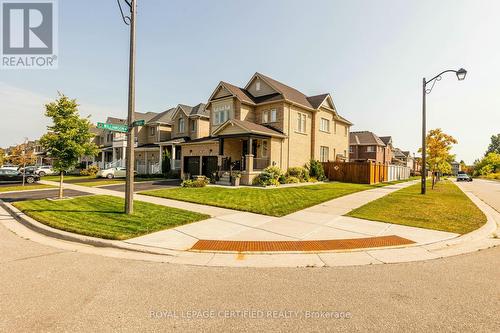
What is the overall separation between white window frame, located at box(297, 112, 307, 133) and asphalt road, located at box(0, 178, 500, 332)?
823 inches

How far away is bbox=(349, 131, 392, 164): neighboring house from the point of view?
4925 cm

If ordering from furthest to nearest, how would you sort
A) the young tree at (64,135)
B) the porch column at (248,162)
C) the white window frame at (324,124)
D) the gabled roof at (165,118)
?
the gabled roof at (165,118), the white window frame at (324,124), the porch column at (248,162), the young tree at (64,135)

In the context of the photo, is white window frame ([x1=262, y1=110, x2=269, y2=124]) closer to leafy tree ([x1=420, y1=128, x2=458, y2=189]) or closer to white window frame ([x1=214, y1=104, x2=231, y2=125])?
white window frame ([x1=214, y1=104, x2=231, y2=125])

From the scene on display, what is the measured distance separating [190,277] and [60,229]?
5025mm

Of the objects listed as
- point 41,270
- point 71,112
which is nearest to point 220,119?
point 71,112

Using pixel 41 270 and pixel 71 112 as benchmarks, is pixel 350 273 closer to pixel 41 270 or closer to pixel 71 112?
pixel 41 270

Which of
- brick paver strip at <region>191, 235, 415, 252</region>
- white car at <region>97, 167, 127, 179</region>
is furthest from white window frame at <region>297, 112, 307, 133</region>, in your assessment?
white car at <region>97, 167, 127, 179</region>

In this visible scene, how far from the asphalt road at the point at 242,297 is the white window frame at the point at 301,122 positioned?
68.6ft

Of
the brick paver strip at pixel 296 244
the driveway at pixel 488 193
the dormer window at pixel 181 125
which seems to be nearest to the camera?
the brick paver strip at pixel 296 244

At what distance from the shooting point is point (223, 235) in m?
6.77

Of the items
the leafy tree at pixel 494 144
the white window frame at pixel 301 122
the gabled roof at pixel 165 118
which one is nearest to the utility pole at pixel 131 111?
the white window frame at pixel 301 122

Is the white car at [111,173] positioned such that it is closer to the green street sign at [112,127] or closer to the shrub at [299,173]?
the shrub at [299,173]

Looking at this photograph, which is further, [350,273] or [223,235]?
[223,235]

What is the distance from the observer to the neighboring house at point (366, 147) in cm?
4925
